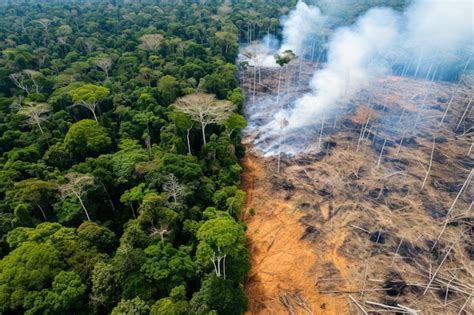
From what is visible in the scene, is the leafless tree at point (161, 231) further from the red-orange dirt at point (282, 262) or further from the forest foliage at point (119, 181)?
the red-orange dirt at point (282, 262)

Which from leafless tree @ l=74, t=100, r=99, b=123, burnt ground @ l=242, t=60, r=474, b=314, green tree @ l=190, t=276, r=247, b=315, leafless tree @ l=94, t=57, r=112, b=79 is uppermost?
leafless tree @ l=94, t=57, r=112, b=79

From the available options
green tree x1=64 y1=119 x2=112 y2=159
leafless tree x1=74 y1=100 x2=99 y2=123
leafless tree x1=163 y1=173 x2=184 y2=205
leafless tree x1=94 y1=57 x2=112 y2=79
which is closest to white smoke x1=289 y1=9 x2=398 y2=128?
leafless tree x1=163 y1=173 x2=184 y2=205

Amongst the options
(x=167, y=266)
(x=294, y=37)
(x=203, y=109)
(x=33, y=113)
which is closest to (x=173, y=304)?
(x=167, y=266)

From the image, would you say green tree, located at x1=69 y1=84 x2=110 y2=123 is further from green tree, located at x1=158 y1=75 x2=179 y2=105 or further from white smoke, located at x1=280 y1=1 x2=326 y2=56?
white smoke, located at x1=280 y1=1 x2=326 y2=56

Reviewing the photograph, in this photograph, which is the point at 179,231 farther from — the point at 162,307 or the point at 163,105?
the point at 163,105

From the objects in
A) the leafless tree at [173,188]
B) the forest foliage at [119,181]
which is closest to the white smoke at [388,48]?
the forest foliage at [119,181]

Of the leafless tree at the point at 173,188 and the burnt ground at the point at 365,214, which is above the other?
the leafless tree at the point at 173,188
